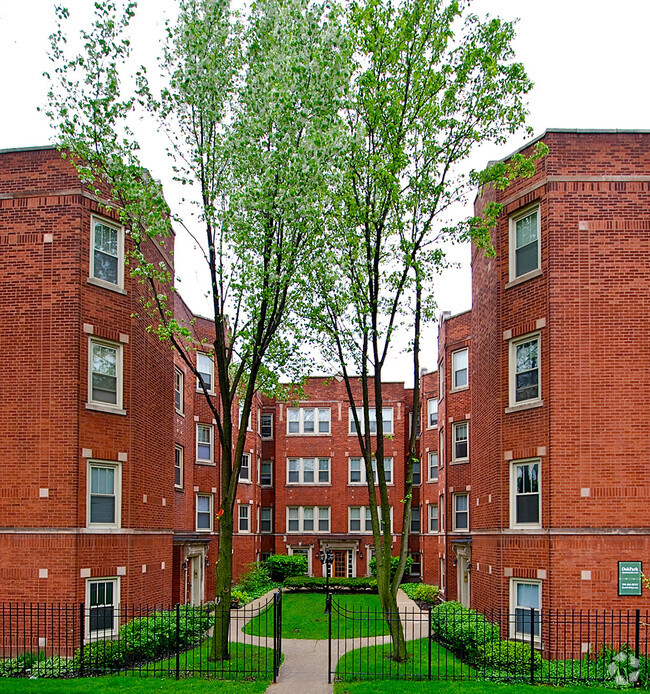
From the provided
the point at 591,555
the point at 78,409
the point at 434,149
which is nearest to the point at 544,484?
the point at 591,555

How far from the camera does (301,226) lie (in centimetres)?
1612

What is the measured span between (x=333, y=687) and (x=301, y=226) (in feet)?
29.0

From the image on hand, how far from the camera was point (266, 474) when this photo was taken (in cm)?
4331

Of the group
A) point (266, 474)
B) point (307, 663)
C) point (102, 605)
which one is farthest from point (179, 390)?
point (266, 474)

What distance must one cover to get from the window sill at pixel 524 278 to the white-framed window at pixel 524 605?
21.9 feet

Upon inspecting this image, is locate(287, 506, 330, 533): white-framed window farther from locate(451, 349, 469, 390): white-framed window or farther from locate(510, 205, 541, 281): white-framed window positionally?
locate(510, 205, 541, 281): white-framed window

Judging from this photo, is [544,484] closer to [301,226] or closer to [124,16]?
[301,226]

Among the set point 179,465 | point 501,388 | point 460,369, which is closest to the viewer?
point 501,388

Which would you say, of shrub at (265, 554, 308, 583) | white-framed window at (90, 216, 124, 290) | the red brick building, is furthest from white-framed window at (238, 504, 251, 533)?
white-framed window at (90, 216, 124, 290)

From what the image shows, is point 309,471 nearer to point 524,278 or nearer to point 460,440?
point 460,440

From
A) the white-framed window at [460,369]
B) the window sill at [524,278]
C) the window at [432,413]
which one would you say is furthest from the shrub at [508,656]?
the window at [432,413]

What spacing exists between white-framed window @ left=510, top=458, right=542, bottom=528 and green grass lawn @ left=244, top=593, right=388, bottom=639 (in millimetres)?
4109

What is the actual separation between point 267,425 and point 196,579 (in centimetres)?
1627

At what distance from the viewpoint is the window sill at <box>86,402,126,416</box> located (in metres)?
17.9
